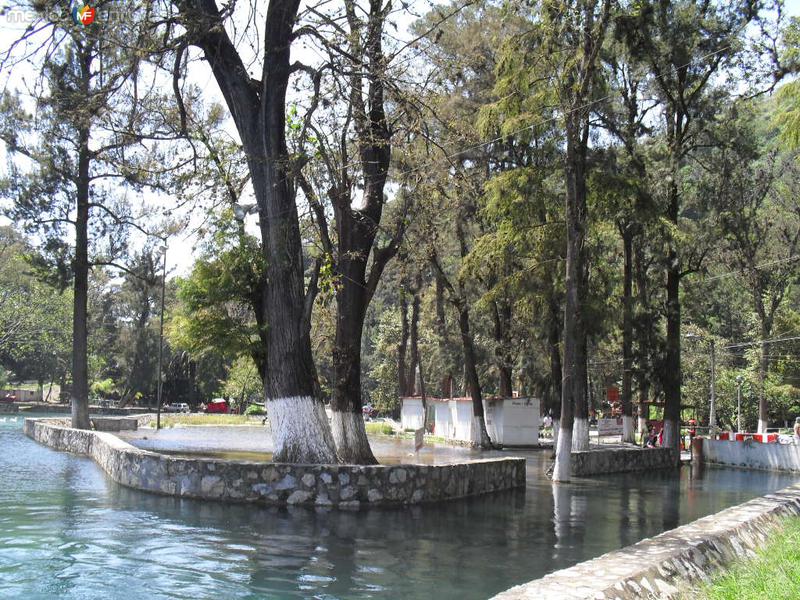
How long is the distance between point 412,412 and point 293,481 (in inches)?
1029

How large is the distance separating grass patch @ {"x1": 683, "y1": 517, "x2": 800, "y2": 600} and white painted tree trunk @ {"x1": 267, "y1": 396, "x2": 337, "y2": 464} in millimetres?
8294

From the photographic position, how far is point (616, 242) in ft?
114

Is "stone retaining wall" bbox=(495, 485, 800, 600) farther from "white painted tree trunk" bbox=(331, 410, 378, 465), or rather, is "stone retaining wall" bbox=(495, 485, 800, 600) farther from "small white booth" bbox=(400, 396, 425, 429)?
"small white booth" bbox=(400, 396, 425, 429)

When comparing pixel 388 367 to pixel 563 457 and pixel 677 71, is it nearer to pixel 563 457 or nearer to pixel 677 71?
pixel 677 71

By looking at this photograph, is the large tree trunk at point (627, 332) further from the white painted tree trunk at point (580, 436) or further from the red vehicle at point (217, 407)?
the red vehicle at point (217, 407)

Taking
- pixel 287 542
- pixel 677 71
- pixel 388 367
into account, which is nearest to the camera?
pixel 287 542

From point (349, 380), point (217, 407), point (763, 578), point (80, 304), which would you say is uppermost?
point (80, 304)

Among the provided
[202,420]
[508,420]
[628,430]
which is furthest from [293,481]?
[202,420]

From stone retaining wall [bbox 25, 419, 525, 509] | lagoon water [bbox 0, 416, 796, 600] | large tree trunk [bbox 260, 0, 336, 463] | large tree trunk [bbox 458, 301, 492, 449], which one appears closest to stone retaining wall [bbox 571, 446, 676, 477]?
lagoon water [bbox 0, 416, 796, 600]

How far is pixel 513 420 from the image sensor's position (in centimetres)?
3141

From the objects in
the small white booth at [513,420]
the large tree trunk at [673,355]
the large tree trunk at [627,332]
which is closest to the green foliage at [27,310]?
the small white booth at [513,420]

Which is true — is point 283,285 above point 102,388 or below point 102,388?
above

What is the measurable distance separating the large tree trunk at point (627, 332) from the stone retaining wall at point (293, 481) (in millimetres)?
13781

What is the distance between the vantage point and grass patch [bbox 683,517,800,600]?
18.5 ft
